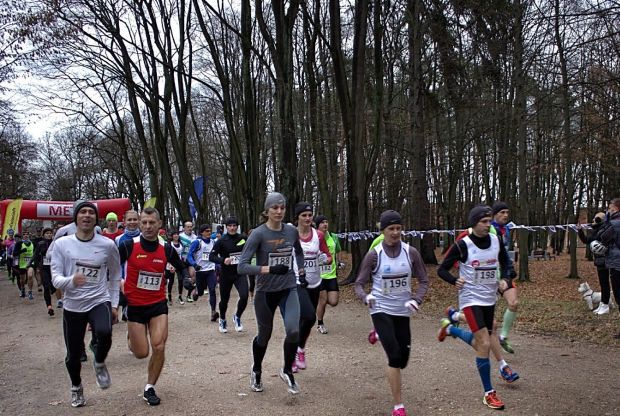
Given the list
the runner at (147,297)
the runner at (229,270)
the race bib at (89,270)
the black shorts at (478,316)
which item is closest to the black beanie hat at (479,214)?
the black shorts at (478,316)

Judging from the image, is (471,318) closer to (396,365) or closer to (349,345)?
(396,365)

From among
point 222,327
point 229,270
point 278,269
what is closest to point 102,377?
point 278,269

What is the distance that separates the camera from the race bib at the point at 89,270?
5.58m

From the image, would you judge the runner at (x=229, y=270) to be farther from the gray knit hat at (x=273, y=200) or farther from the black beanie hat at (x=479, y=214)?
the black beanie hat at (x=479, y=214)

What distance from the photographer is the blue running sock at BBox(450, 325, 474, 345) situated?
5.74 meters

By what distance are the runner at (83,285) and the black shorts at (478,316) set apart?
11.9 ft

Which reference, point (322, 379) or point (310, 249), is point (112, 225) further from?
point (322, 379)

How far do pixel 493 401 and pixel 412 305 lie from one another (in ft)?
4.03

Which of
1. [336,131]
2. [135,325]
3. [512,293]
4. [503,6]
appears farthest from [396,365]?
[336,131]

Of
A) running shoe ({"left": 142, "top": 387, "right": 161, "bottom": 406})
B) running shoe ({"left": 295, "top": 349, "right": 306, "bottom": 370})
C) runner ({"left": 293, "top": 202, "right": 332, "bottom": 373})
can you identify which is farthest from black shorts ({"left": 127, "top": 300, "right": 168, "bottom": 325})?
runner ({"left": 293, "top": 202, "right": 332, "bottom": 373})

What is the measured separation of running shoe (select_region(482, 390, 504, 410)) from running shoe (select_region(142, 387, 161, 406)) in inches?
129

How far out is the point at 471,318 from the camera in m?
5.67

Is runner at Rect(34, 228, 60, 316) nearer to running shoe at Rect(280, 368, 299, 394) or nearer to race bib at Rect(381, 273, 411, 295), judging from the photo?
running shoe at Rect(280, 368, 299, 394)

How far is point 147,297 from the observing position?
19.3 feet
